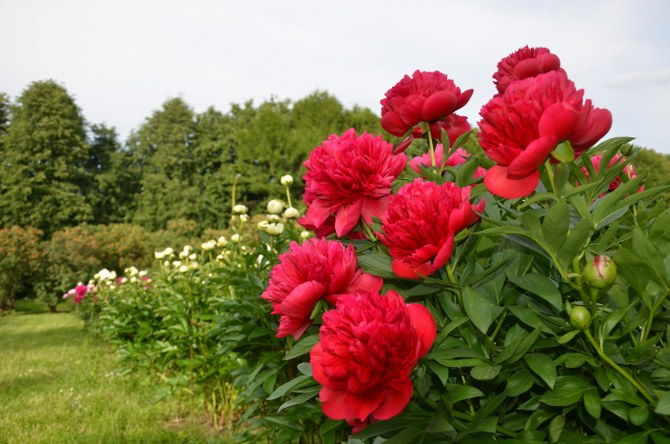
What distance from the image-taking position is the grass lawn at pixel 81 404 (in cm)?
305

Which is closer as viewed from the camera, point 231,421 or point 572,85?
point 572,85

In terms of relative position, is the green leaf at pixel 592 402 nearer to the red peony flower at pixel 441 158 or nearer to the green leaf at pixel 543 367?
the green leaf at pixel 543 367

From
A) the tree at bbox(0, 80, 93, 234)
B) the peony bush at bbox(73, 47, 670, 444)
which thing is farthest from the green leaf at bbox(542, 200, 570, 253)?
the tree at bbox(0, 80, 93, 234)

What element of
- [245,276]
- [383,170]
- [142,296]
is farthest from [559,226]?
[142,296]

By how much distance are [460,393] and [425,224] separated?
0.83ft

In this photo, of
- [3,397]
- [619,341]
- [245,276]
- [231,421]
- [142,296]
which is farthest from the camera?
[142,296]

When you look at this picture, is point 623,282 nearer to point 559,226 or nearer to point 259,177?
point 559,226

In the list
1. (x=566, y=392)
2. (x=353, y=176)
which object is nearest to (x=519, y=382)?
(x=566, y=392)

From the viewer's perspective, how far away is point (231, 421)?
3.16m

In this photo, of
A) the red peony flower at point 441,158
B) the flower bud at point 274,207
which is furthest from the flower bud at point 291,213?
the red peony flower at point 441,158

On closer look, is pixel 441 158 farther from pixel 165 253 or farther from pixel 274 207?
pixel 165 253

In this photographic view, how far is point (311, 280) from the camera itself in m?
0.81

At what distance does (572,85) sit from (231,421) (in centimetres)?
299

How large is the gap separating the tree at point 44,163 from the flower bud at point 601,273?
76.9ft
